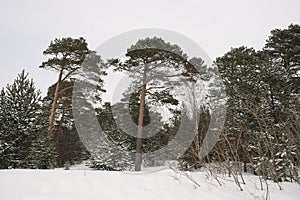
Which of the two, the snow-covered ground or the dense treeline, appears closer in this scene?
the snow-covered ground

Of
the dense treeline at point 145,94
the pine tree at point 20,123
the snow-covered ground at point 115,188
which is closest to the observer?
the snow-covered ground at point 115,188

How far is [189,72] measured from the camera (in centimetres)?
1211

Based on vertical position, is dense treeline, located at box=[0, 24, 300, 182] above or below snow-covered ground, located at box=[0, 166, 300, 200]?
above

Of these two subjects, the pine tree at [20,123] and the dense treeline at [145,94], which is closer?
the pine tree at [20,123]

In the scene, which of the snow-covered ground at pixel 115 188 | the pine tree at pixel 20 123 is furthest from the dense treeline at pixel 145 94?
the snow-covered ground at pixel 115 188

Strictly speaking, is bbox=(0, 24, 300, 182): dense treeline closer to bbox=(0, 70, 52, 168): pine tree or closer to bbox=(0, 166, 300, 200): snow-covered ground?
bbox=(0, 70, 52, 168): pine tree

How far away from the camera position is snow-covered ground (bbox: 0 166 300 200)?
2.57 metres

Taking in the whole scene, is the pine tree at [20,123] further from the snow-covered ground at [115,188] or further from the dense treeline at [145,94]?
the snow-covered ground at [115,188]

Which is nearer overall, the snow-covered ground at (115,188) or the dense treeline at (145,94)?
the snow-covered ground at (115,188)

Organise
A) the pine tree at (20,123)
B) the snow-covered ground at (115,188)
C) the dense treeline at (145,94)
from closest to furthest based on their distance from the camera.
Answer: the snow-covered ground at (115,188) < the pine tree at (20,123) < the dense treeline at (145,94)

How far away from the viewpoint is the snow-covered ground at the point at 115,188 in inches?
101

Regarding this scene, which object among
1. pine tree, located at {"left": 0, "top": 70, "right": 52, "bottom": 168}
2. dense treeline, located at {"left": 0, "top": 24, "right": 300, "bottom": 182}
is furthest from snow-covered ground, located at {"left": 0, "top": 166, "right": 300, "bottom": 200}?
pine tree, located at {"left": 0, "top": 70, "right": 52, "bottom": 168}

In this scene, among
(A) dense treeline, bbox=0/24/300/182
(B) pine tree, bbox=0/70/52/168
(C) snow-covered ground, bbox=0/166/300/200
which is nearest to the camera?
(C) snow-covered ground, bbox=0/166/300/200

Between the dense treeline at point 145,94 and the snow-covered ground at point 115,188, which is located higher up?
the dense treeline at point 145,94
